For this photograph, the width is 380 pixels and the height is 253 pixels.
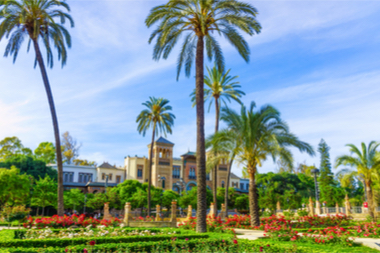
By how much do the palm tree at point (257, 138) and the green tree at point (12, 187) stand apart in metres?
23.1

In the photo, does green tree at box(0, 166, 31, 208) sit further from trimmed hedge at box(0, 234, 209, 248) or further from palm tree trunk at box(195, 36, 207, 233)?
palm tree trunk at box(195, 36, 207, 233)

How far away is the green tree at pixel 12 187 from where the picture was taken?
29500mm

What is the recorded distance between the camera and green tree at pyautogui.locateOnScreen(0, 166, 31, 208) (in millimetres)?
29500

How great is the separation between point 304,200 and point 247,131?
109 feet

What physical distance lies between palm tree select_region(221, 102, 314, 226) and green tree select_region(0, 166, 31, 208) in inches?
911

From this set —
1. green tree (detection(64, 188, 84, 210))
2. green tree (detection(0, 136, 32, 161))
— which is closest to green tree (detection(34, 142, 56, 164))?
green tree (detection(0, 136, 32, 161))

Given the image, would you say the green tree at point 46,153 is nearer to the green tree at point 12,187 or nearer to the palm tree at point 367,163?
the green tree at point 12,187

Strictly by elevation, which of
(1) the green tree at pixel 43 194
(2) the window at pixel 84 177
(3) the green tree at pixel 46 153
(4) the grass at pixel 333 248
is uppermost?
(3) the green tree at pixel 46 153

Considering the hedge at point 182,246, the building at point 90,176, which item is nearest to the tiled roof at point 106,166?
the building at point 90,176

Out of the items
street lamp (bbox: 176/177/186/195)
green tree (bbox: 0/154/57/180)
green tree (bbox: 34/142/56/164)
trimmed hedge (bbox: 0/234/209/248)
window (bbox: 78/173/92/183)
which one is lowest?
trimmed hedge (bbox: 0/234/209/248)

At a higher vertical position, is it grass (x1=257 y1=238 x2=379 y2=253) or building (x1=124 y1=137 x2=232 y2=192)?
building (x1=124 y1=137 x2=232 y2=192)

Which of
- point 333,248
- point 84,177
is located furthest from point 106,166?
point 333,248

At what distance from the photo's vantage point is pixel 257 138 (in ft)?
65.3

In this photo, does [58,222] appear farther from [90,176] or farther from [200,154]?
[90,176]
